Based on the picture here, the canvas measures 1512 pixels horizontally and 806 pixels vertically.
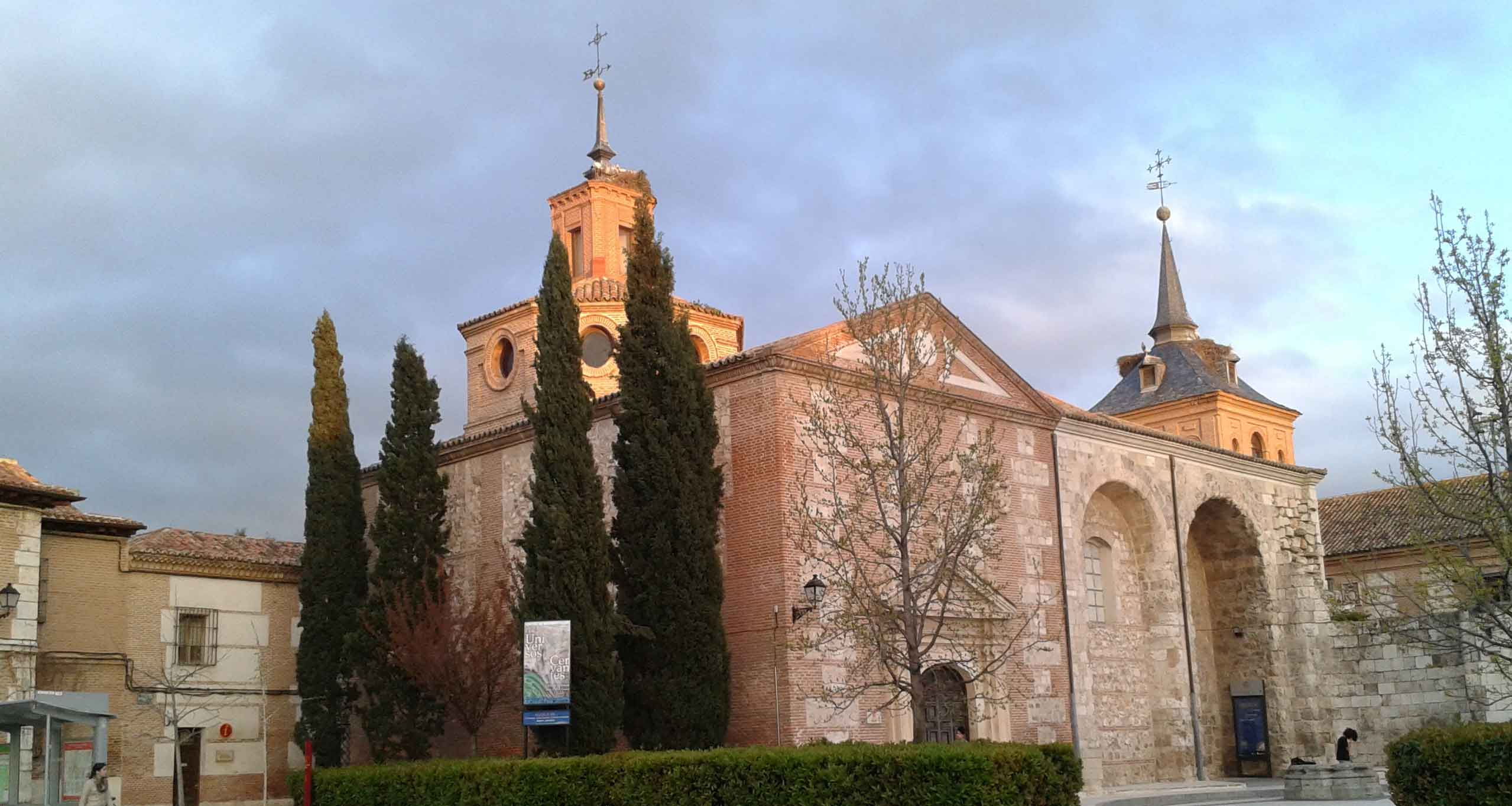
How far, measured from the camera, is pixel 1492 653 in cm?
1526

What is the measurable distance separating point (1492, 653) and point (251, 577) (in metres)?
21.1

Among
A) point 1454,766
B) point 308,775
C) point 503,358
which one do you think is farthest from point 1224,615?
point 308,775

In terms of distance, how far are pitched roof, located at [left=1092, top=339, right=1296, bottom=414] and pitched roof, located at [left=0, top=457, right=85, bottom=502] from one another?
36493mm

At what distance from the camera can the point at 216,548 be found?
27.0 metres

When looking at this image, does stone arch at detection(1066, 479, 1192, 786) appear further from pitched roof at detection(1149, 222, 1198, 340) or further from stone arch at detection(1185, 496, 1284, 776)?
pitched roof at detection(1149, 222, 1198, 340)

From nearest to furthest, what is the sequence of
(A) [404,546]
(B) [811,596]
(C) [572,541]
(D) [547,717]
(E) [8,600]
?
(D) [547,717], (C) [572,541], (B) [811,596], (E) [8,600], (A) [404,546]

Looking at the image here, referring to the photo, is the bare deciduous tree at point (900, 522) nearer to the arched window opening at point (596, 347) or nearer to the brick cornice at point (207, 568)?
the arched window opening at point (596, 347)

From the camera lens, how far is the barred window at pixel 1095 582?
1076 inches

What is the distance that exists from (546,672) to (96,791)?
5.40m

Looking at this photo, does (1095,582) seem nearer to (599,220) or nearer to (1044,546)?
(1044,546)

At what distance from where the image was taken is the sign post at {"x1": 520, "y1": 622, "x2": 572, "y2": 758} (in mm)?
17703

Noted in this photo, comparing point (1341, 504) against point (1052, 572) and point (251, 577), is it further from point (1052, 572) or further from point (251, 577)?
point (251, 577)

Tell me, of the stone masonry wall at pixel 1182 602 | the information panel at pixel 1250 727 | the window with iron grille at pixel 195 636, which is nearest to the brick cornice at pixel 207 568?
the window with iron grille at pixel 195 636

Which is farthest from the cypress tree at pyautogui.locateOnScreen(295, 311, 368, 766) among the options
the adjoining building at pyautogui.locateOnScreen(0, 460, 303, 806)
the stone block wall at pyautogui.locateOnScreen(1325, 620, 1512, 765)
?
the stone block wall at pyautogui.locateOnScreen(1325, 620, 1512, 765)
